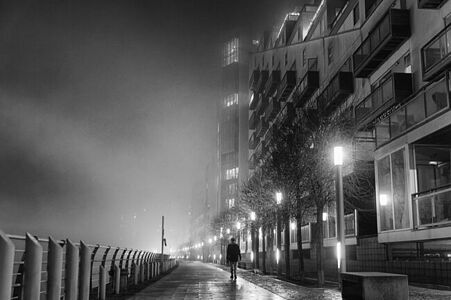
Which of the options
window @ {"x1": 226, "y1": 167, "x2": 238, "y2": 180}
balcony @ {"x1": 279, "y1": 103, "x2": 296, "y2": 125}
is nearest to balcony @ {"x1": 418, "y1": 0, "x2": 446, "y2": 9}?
balcony @ {"x1": 279, "y1": 103, "x2": 296, "y2": 125}

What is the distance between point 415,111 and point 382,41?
638 cm

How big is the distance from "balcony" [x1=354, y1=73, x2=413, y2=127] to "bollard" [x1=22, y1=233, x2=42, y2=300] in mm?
19457

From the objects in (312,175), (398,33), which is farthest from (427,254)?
(398,33)

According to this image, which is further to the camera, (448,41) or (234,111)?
(234,111)

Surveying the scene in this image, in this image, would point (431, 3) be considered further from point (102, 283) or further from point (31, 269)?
point (31, 269)

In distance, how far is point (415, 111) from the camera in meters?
23.1

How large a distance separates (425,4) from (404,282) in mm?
14734

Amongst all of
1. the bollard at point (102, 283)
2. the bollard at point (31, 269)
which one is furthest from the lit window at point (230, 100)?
the bollard at point (31, 269)

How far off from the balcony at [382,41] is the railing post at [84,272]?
65.9ft

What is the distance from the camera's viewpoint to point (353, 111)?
31.3 meters

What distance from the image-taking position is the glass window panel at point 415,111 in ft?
73.8

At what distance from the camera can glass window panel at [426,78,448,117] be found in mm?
20625

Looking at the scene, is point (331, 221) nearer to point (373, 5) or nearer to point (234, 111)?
point (373, 5)

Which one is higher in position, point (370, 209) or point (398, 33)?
point (398, 33)
